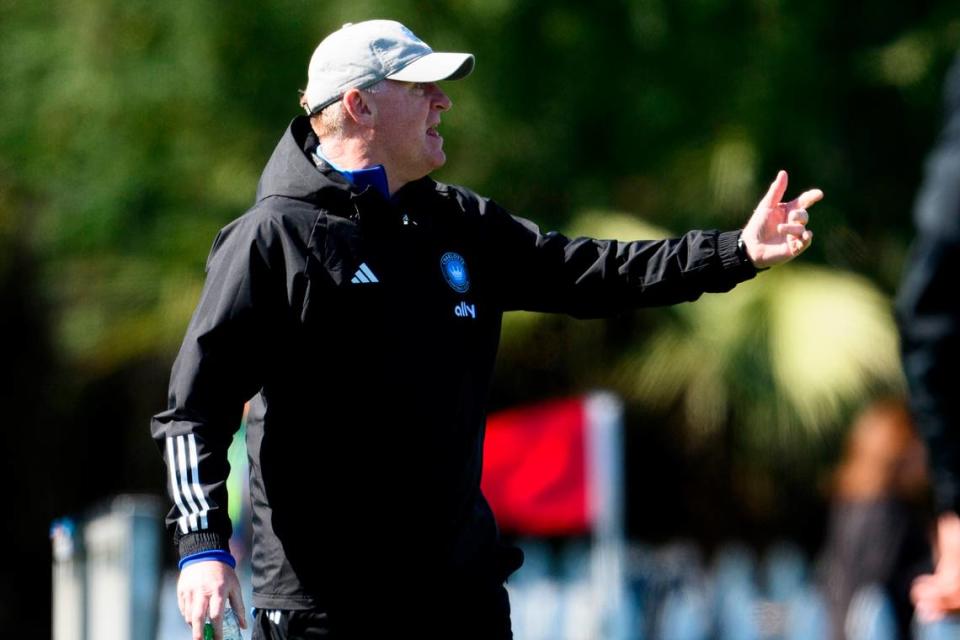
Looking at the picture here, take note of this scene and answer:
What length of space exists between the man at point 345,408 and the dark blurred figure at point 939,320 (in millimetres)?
1096

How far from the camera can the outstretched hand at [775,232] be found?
3.71 metres

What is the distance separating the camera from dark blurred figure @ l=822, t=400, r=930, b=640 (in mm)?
8172

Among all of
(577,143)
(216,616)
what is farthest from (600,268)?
(577,143)

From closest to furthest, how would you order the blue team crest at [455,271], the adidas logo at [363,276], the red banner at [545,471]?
the adidas logo at [363,276]
the blue team crest at [455,271]
the red banner at [545,471]

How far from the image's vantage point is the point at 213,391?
11.2 feet

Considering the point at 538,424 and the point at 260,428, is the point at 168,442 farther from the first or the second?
the point at 538,424

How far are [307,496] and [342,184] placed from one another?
2.21 ft

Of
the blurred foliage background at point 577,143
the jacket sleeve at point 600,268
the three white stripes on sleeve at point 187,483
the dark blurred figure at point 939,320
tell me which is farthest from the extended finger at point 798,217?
the blurred foliage background at point 577,143

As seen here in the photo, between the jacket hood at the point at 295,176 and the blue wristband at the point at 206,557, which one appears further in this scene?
the jacket hood at the point at 295,176

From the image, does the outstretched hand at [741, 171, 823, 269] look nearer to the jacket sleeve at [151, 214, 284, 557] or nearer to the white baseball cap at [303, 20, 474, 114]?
the white baseball cap at [303, 20, 474, 114]

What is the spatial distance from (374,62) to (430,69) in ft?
0.42

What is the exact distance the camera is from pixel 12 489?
45.1 feet

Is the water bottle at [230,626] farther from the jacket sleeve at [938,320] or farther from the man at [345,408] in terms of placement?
the jacket sleeve at [938,320]

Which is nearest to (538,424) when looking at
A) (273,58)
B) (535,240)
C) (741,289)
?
(741,289)
